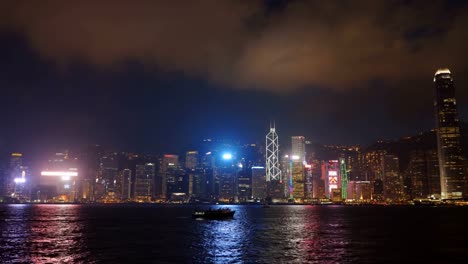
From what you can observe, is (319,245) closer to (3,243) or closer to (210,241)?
(210,241)

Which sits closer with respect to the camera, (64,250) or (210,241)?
(64,250)

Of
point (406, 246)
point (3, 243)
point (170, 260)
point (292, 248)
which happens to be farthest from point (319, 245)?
point (3, 243)

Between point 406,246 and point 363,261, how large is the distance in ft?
60.2

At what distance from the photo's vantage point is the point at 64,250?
59500 mm

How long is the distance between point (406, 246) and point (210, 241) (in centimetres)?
3134

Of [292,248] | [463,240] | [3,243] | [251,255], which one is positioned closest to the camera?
[251,255]

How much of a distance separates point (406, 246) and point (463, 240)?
15.3 m

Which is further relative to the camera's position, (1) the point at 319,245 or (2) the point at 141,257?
(1) the point at 319,245

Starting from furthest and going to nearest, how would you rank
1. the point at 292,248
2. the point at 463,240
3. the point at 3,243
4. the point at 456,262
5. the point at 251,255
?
the point at 463,240 < the point at 3,243 < the point at 292,248 < the point at 251,255 < the point at 456,262

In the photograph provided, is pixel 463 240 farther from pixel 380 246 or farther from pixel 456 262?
pixel 456 262

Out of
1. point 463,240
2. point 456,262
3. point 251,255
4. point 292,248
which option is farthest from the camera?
point 463,240

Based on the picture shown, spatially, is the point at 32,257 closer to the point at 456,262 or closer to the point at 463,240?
the point at 456,262

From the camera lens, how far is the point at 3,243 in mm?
68312

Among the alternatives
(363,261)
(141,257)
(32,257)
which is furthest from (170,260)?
(363,261)
